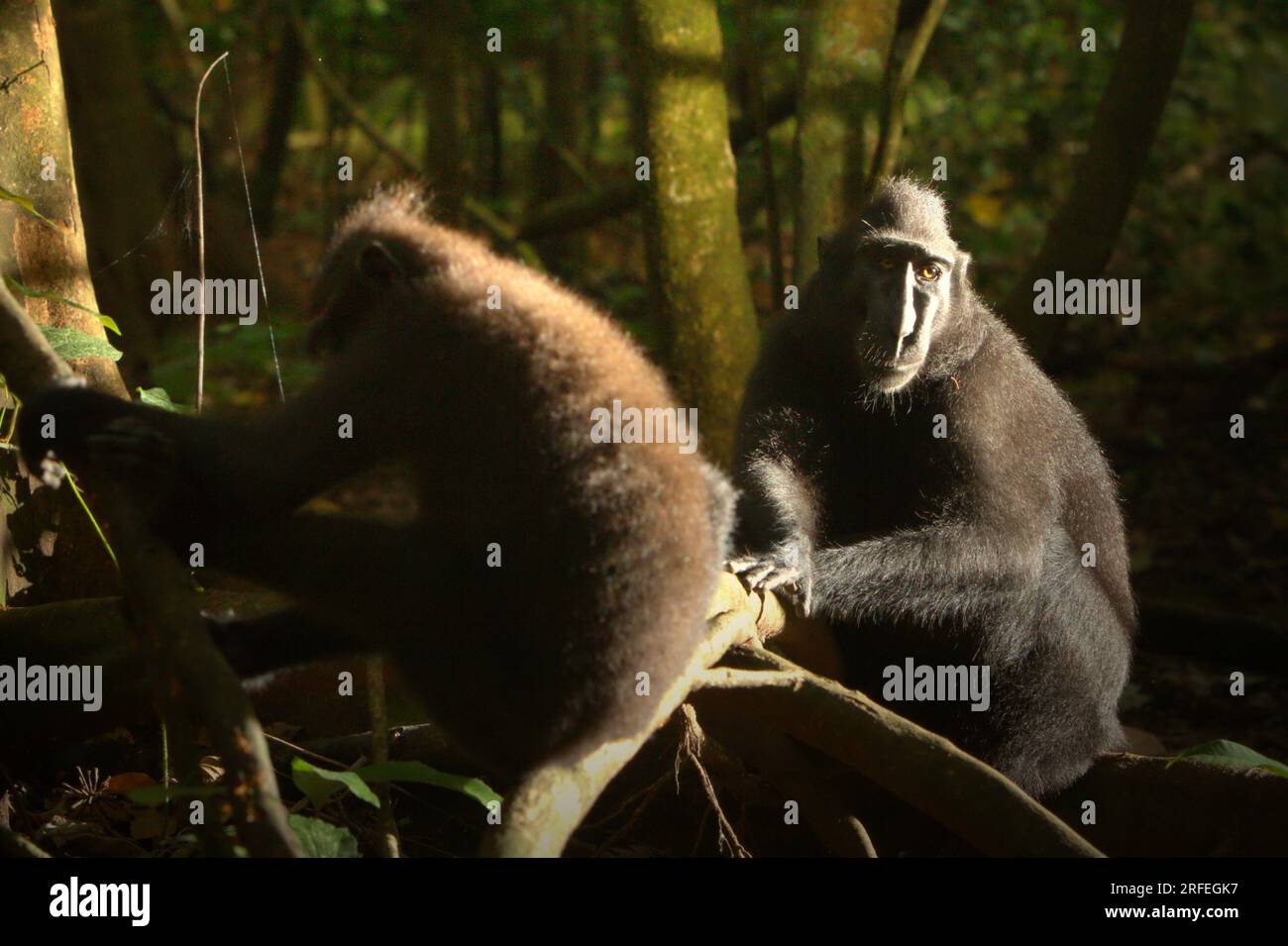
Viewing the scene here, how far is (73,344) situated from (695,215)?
12.5ft

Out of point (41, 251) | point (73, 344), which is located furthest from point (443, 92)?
point (73, 344)

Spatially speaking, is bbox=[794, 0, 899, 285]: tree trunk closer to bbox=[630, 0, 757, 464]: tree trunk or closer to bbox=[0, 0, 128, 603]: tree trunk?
bbox=[630, 0, 757, 464]: tree trunk

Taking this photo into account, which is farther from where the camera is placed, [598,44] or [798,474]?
[598,44]

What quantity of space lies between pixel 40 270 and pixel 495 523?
2.68 meters

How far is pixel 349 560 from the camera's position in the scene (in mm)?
3596

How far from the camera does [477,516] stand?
3.76 m

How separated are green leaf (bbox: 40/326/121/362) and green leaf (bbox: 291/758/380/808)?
1.63 meters

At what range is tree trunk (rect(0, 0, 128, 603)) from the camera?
5133 millimetres
